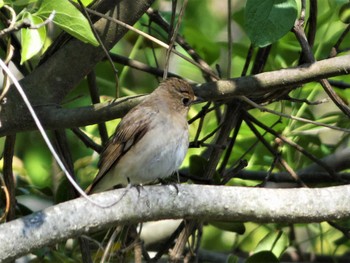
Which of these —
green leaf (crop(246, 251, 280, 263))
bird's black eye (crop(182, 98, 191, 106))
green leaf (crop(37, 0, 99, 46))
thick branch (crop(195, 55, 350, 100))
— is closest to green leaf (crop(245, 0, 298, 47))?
thick branch (crop(195, 55, 350, 100))

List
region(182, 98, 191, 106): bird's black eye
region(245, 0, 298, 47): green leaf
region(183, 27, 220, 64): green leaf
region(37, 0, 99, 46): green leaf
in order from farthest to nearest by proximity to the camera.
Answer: region(183, 27, 220, 64): green leaf, region(182, 98, 191, 106): bird's black eye, region(245, 0, 298, 47): green leaf, region(37, 0, 99, 46): green leaf

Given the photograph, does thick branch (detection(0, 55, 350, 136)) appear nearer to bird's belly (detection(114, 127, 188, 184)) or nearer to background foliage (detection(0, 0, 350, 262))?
background foliage (detection(0, 0, 350, 262))

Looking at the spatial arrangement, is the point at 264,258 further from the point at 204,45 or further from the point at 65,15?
the point at 65,15

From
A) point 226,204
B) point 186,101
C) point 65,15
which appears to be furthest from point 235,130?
point 65,15

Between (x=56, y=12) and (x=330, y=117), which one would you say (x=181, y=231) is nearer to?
(x=330, y=117)

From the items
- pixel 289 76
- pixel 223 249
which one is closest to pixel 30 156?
pixel 223 249

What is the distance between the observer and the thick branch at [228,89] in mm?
3742

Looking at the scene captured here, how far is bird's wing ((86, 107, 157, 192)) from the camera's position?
448 centimetres

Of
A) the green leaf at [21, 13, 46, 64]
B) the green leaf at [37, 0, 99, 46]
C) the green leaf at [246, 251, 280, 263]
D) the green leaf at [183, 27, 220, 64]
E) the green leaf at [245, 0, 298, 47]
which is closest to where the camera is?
the green leaf at [21, 13, 46, 64]

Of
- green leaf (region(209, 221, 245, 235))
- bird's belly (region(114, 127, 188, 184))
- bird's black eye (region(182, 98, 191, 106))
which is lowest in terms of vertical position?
green leaf (region(209, 221, 245, 235))

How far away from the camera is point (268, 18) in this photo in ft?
12.3

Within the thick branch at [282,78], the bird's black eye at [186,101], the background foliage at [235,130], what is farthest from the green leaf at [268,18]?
the bird's black eye at [186,101]

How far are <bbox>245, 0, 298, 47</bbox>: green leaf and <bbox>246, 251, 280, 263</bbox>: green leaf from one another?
115cm

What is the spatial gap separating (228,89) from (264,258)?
102 centimetres
